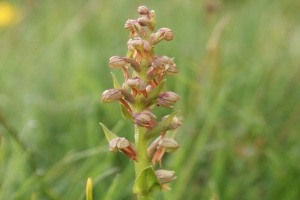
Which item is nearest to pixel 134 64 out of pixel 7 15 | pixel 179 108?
pixel 179 108

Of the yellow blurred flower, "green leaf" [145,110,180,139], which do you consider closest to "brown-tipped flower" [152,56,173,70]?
"green leaf" [145,110,180,139]

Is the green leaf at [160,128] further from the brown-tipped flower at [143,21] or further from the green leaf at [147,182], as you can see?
the brown-tipped flower at [143,21]

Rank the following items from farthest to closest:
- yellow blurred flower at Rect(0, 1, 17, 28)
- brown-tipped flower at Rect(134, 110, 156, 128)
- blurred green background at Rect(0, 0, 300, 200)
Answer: yellow blurred flower at Rect(0, 1, 17, 28)
blurred green background at Rect(0, 0, 300, 200)
brown-tipped flower at Rect(134, 110, 156, 128)

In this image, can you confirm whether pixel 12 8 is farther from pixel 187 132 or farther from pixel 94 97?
pixel 187 132

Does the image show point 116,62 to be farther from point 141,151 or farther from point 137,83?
point 141,151

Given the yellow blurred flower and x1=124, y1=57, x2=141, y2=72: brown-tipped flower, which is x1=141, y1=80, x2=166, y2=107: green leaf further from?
the yellow blurred flower

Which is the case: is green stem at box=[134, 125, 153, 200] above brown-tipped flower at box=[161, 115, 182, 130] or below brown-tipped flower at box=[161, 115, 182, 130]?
below

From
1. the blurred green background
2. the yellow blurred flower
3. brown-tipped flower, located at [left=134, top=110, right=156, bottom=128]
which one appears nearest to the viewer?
brown-tipped flower, located at [left=134, top=110, right=156, bottom=128]

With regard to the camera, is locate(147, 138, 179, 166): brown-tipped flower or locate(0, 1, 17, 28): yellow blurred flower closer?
locate(147, 138, 179, 166): brown-tipped flower

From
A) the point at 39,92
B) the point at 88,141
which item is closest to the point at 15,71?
the point at 39,92
